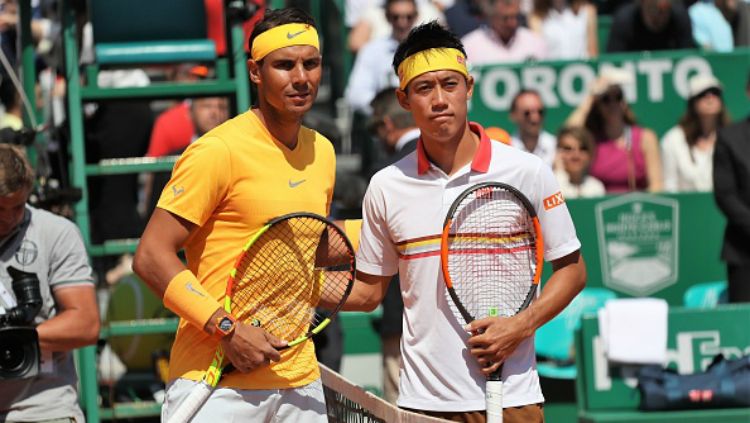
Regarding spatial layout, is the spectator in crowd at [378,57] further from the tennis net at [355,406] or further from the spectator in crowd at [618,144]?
the tennis net at [355,406]

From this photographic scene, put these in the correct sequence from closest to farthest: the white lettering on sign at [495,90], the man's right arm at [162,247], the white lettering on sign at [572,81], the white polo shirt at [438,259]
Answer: the man's right arm at [162,247] < the white polo shirt at [438,259] < the white lettering on sign at [495,90] < the white lettering on sign at [572,81]

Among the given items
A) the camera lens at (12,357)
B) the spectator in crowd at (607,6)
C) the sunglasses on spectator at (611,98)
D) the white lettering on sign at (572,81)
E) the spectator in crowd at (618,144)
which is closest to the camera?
the camera lens at (12,357)

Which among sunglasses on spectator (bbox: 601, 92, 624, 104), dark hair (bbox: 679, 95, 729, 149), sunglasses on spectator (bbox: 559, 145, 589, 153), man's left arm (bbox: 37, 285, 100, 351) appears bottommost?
man's left arm (bbox: 37, 285, 100, 351)

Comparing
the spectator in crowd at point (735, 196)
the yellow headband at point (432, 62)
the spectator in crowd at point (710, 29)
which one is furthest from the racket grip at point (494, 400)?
the spectator in crowd at point (710, 29)

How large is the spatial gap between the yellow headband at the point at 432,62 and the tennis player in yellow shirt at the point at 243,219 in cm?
31

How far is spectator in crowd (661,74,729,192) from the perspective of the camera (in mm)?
11148

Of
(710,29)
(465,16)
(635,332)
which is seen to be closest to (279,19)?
(635,332)

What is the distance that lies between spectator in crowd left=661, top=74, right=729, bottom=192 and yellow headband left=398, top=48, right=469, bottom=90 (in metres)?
6.55

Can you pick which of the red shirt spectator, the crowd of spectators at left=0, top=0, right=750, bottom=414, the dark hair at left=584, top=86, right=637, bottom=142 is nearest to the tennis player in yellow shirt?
the crowd of spectators at left=0, top=0, right=750, bottom=414

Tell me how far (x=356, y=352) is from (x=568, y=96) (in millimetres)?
3229

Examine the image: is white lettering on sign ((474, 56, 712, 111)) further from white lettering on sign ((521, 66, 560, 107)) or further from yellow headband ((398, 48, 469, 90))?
yellow headband ((398, 48, 469, 90))

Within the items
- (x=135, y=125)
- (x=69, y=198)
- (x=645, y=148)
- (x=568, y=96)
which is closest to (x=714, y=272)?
(x=645, y=148)

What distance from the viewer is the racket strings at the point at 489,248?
4.73 metres

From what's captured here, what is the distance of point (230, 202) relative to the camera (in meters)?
4.74
